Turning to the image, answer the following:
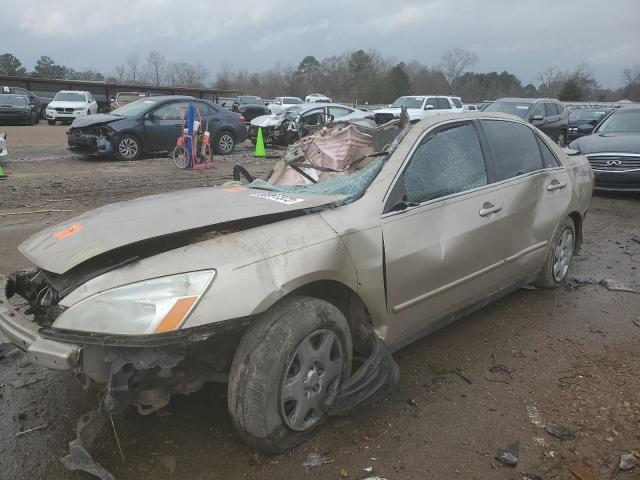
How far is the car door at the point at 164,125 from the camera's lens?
13.2m

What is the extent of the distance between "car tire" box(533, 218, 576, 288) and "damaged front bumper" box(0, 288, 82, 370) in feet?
12.4

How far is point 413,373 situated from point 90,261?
2042 millimetres

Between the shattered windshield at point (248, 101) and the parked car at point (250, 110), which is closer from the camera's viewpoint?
the parked car at point (250, 110)

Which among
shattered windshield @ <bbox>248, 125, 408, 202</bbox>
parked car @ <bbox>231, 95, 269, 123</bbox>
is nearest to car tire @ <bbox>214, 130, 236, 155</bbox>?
shattered windshield @ <bbox>248, 125, 408, 202</bbox>

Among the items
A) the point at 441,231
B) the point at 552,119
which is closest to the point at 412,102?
the point at 552,119

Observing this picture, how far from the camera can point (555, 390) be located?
3.19 meters

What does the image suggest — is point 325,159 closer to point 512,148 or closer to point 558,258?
point 512,148

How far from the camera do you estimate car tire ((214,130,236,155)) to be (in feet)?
49.1

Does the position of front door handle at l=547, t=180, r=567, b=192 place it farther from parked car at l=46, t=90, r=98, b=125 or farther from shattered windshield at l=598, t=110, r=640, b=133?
parked car at l=46, t=90, r=98, b=125

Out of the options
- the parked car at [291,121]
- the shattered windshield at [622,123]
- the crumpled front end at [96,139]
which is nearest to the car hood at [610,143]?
the shattered windshield at [622,123]

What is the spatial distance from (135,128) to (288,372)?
465 inches

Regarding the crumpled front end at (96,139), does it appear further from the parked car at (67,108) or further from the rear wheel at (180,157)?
the parked car at (67,108)

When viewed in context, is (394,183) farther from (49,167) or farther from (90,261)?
(49,167)

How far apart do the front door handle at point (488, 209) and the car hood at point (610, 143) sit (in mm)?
6906
